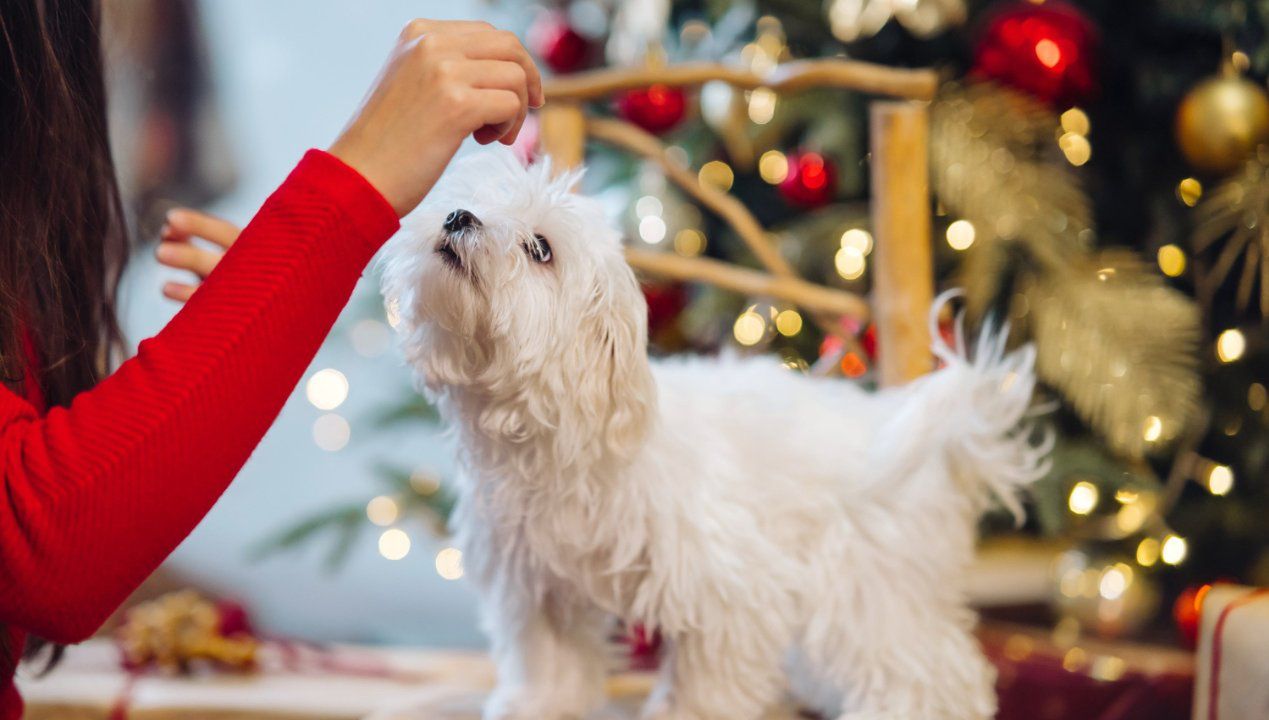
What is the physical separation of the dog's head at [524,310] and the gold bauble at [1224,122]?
101cm

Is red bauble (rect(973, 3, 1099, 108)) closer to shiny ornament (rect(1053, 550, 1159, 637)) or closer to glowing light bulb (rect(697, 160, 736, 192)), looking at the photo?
glowing light bulb (rect(697, 160, 736, 192))

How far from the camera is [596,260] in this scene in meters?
0.74

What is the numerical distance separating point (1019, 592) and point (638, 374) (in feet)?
4.07

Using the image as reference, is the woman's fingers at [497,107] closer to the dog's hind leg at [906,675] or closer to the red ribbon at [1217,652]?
Result: the dog's hind leg at [906,675]

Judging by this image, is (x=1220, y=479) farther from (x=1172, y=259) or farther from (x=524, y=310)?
(x=524, y=310)

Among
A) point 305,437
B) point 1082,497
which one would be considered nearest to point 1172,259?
point 1082,497

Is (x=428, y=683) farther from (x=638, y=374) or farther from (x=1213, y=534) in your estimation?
(x=1213, y=534)

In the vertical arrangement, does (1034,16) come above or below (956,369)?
above

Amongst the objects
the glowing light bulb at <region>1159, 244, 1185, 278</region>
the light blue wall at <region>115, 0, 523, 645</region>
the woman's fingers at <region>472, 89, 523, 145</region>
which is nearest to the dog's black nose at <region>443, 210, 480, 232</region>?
the woman's fingers at <region>472, 89, 523, 145</region>

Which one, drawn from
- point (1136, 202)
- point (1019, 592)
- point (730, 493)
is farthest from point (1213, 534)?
point (730, 493)

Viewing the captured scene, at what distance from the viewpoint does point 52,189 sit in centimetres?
72

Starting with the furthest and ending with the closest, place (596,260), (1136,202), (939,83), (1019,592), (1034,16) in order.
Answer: (1019,592), (1136,202), (939,83), (1034,16), (596,260)

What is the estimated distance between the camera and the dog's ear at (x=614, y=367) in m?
0.75

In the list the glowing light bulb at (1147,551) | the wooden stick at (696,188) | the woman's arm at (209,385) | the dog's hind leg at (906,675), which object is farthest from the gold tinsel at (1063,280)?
the woman's arm at (209,385)
